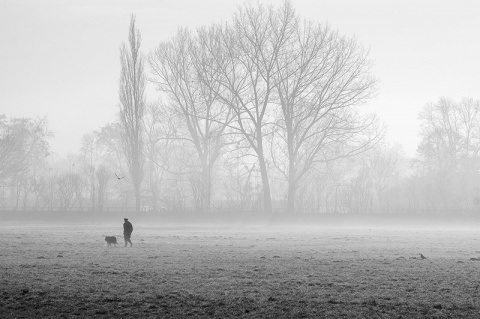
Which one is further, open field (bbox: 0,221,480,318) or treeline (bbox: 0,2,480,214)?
treeline (bbox: 0,2,480,214)

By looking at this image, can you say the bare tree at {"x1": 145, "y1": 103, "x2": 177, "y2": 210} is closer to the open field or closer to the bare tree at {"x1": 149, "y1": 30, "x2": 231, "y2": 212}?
the bare tree at {"x1": 149, "y1": 30, "x2": 231, "y2": 212}

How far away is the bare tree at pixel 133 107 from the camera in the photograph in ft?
252

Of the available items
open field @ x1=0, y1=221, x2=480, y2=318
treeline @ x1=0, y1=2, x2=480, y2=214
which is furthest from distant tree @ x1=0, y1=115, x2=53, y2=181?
open field @ x1=0, y1=221, x2=480, y2=318

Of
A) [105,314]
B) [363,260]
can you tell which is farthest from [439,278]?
[105,314]

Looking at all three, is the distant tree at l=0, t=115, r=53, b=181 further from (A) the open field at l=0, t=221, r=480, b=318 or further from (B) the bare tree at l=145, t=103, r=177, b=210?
(A) the open field at l=0, t=221, r=480, b=318

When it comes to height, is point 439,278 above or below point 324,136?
below

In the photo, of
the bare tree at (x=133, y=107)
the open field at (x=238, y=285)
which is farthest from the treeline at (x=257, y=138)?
the open field at (x=238, y=285)

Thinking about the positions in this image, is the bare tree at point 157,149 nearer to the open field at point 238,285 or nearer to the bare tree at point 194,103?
the bare tree at point 194,103

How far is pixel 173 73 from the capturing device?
3004 inches

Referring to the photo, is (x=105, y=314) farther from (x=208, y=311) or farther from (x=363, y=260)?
(x=363, y=260)

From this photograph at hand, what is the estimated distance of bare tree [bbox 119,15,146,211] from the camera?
76.8 m

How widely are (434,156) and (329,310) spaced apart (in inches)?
3075

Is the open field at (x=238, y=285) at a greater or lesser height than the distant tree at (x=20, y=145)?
lesser

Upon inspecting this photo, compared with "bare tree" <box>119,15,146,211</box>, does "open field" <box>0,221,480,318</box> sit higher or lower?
lower
